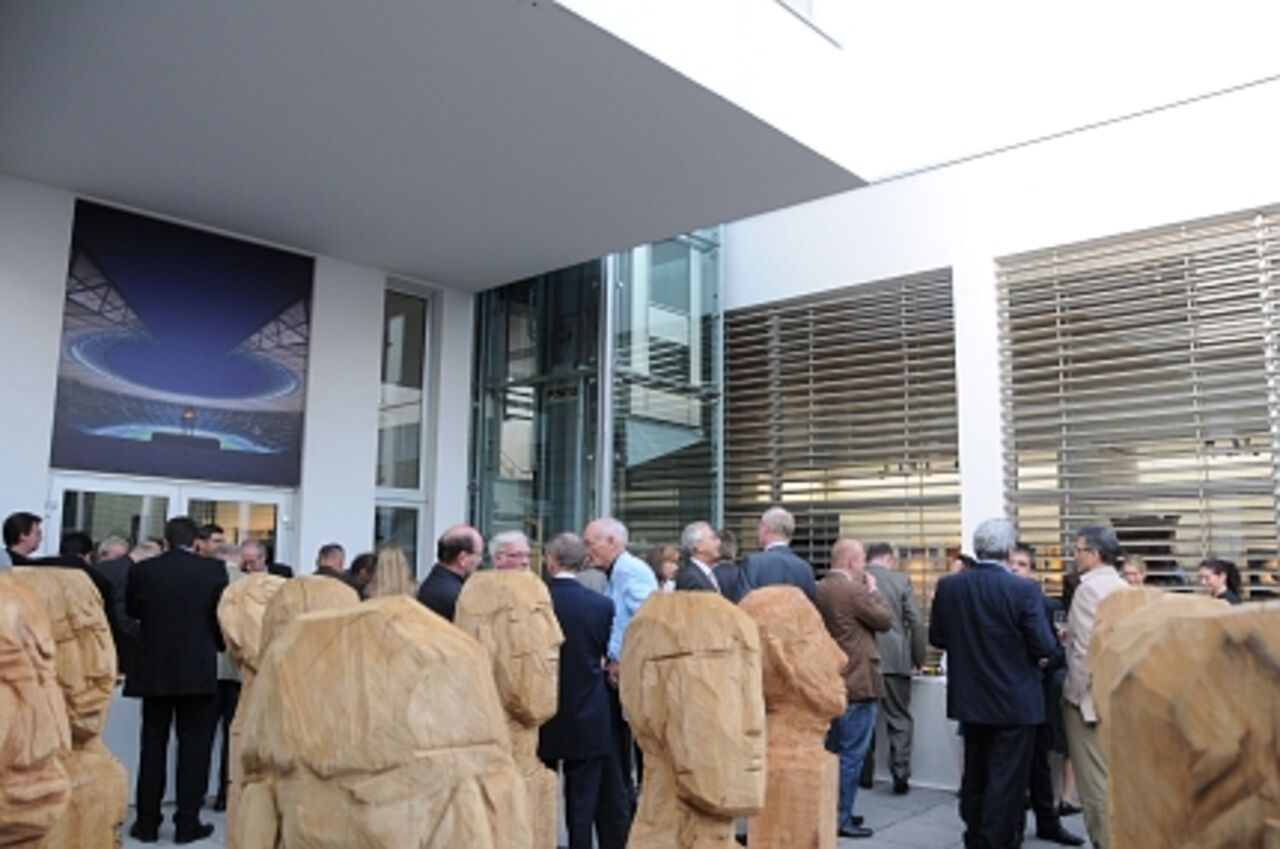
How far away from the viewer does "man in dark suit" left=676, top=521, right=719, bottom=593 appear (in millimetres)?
6496

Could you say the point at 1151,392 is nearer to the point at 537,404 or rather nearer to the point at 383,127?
the point at 537,404

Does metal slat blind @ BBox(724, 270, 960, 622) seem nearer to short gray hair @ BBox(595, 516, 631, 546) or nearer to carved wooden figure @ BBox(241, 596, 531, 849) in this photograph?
short gray hair @ BBox(595, 516, 631, 546)

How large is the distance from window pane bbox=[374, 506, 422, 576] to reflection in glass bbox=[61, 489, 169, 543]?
8.12ft

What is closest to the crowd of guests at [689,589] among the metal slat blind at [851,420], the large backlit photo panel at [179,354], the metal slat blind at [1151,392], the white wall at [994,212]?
the metal slat blind at [1151,392]

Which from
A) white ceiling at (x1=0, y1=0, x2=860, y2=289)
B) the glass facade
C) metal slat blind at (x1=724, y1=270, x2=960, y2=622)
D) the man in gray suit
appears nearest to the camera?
white ceiling at (x1=0, y1=0, x2=860, y2=289)

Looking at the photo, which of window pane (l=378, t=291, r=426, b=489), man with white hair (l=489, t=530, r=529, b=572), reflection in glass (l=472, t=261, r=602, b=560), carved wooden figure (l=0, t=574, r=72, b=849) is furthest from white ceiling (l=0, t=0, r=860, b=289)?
carved wooden figure (l=0, t=574, r=72, b=849)

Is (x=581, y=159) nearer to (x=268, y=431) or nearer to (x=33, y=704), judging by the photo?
(x=268, y=431)

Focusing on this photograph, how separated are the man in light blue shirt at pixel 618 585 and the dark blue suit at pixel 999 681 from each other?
1.84m

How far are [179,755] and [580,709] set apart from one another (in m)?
2.86

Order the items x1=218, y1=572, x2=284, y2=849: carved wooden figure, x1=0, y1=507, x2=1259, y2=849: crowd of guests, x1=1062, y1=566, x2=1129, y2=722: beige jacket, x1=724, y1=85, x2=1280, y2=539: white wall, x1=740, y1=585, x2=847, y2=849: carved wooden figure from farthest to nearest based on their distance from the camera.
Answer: x1=724, y1=85, x2=1280, y2=539: white wall
x1=1062, y1=566, x2=1129, y2=722: beige jacket
x1=218, y1=572, x2=284, y2=849: carved wooden figure
x1=0, y1=507, x2=1259, y2=849: crowd of guests
x1=740, y1=585, x2=847, y2=849: carved wooden figure

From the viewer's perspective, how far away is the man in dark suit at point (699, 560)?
6496 millimetres

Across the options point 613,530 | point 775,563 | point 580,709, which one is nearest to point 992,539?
point 775,563

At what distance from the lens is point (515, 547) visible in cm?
569

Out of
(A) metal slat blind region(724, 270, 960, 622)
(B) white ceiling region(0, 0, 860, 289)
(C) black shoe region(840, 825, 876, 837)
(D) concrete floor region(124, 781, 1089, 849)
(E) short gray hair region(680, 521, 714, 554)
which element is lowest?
(D) concrete floor region(124, 781, 1089, 849)
